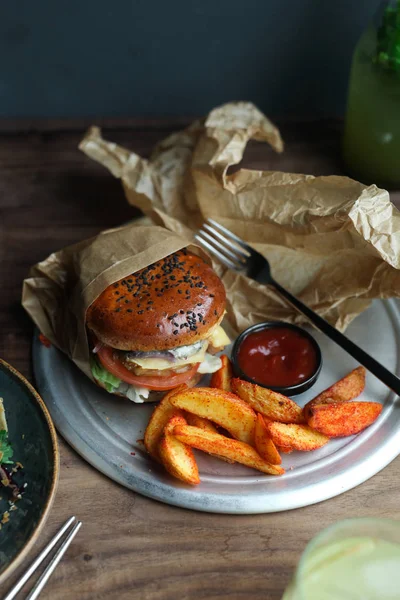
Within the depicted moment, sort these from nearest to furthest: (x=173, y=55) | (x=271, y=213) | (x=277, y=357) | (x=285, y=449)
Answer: (x=285, y=449) → (x=277, y=357) → (x=271, y=213) → (x=173, y=55)

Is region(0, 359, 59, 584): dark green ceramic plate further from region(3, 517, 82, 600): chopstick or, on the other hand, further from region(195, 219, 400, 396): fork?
region(195, 219, 400, 396): fork

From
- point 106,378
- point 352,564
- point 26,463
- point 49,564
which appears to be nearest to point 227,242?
point 106,378

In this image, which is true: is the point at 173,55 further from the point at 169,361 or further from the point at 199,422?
the point at 199,422

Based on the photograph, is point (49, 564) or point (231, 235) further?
point (231, 235)

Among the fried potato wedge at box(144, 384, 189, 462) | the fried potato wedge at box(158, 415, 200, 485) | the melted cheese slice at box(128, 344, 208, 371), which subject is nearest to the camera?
the fried potato wedge at box(158, 415, 200, 485)

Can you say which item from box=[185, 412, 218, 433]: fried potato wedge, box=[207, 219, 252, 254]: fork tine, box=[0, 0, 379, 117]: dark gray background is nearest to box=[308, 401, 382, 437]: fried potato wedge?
box=[185, 412, 218, 433]: fried potato wedge

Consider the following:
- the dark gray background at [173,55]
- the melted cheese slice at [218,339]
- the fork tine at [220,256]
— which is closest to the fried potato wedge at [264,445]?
the melted cheese slice at [218,339]
